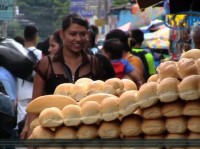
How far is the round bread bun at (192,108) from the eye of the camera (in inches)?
169

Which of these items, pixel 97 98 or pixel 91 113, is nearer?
pixel 91 113

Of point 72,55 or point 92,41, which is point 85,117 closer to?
point 72,55

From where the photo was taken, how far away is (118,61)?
932 cm

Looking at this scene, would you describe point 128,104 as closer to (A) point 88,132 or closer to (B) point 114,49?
(A) point 88,132

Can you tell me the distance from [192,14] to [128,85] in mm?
3230

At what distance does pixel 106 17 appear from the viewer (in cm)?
4478

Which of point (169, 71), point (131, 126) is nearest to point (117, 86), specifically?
point (169, 71)

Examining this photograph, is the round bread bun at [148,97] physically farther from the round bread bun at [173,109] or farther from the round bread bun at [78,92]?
the round bread bun at [78,92]

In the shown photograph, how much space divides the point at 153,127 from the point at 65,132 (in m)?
0.50

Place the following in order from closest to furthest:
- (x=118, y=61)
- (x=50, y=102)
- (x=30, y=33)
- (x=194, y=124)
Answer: (x=194, y=124), (x=50, y=102), (x=118, y=61), (x=30, y=33)

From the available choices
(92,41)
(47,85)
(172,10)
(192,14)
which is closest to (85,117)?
(47,85)

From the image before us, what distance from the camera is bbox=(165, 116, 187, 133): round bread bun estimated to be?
4.30 metres

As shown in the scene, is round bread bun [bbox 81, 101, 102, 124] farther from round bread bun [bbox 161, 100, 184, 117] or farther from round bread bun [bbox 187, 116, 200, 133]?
round bread bun [bbox 187, 116, 200, 133]

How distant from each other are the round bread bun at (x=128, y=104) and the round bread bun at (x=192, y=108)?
0.28m
